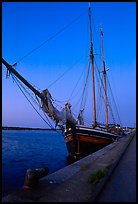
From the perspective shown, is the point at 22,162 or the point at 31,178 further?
the point at 22,162

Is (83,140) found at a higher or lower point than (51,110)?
lower

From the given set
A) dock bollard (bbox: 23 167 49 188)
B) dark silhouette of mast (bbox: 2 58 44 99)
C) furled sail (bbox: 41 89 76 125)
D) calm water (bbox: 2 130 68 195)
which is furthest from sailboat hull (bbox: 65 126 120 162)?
dock bollard (bbox: 23 167 49 188)

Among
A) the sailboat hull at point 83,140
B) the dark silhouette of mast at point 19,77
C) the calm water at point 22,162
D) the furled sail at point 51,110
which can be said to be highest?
the dark silhouette of mast at point 19,77

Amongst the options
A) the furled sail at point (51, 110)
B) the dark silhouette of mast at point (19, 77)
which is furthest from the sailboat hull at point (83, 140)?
the dark silhouette of mast at point (19, 77)

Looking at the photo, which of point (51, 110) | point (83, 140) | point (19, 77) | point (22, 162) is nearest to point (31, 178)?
point (19, 77)

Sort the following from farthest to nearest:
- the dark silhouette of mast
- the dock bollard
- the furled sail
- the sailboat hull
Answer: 1. the sailboat hull
2. the furled sail
3. the dark silhouette of mast
4. the dock bollard

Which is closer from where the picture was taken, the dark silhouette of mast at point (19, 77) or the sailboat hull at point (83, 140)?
the dark silhouette of mast at point (19, 77)

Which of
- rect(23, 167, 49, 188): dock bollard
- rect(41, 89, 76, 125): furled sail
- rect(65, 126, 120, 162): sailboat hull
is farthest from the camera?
rect(65, 126, 120, 162): sailboat hull

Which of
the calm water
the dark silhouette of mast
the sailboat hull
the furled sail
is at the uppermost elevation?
the dark silhouette of mast

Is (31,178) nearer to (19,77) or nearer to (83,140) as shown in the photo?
(19,77)

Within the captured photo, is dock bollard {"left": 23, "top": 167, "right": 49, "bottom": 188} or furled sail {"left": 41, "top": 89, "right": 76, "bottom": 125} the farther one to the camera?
furled sail {"left": 41, "top": 89, "right": 76, "bottom": 125}

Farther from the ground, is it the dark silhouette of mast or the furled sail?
the dark silhouette of mast

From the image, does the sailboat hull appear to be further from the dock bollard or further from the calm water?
the dock bollard

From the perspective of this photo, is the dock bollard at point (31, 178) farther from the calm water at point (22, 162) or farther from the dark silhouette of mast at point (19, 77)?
the dark silhouette of mast at point (19, 77)
